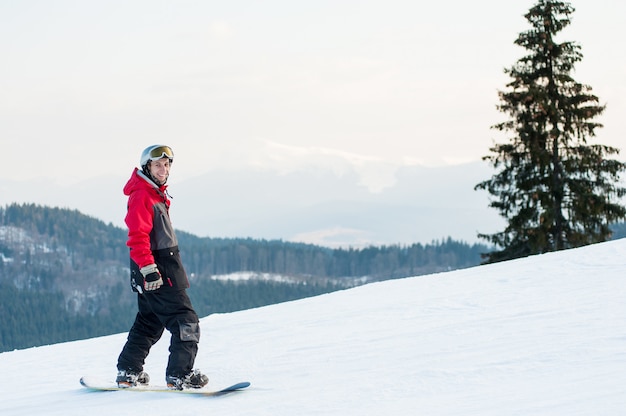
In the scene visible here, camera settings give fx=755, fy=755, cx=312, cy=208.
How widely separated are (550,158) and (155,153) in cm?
2238

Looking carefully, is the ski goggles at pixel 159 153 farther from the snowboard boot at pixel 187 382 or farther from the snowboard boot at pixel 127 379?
the snowboard boot at pixel 127 379

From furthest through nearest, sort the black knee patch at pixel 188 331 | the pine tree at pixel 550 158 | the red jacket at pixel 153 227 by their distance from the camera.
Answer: the pine tree at pixel 550 158, the black knee patch at pixel 188 331, the red jacket at pixel 153 227

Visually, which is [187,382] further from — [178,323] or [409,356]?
[409,356]

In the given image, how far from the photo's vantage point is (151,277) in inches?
212

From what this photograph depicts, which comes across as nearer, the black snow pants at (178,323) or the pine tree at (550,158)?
the black snow pants at (178,323)

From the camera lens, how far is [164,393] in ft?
18.7

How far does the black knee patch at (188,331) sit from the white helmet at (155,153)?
48.0 inches

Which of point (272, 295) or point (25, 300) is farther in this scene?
point (25, 300)

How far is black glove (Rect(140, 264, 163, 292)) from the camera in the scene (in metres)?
5.36

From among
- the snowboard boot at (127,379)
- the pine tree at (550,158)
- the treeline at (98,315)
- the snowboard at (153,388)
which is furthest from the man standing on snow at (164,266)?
the treeline at (98,315)

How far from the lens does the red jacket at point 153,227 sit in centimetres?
546

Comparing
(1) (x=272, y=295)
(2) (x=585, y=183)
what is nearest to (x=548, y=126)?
(2) (x=585, y=183)

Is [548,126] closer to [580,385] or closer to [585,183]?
[585,183]

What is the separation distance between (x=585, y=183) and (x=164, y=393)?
907 inches
